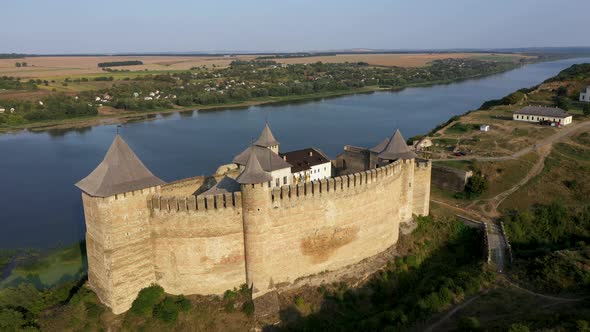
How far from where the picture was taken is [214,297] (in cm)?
1377

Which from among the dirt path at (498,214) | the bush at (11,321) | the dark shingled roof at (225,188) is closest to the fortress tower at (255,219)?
the dark shingled roof at (225,188)

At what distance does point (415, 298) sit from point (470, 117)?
88.2 ft

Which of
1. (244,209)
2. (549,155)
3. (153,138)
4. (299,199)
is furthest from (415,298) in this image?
(153,138)

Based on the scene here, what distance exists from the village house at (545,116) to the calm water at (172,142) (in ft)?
35.3

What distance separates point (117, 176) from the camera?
12.4 m

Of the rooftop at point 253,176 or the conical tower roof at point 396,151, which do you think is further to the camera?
the conical tower roof at point 396,151

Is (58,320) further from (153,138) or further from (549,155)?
(153,138)

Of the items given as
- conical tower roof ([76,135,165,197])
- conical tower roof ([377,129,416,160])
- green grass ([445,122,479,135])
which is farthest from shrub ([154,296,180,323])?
green grass ([445,122,479,135])

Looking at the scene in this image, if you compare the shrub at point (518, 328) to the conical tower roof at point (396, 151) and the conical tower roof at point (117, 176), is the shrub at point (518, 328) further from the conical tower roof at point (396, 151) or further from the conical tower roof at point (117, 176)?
the conical tower roof at point (117, 176)

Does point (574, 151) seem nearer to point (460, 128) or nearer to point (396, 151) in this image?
point (460, 128)

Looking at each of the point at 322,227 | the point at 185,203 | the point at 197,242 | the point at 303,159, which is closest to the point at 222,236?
the point at 197,242

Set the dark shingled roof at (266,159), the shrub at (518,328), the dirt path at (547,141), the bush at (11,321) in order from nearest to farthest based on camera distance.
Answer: the shrub at (518,328)
the bush at (11,321)
the dark shingled roof at (266,159)
the dirt path at (547,141)

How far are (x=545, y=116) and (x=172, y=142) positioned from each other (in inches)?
1229

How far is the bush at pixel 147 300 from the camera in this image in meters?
12.9
